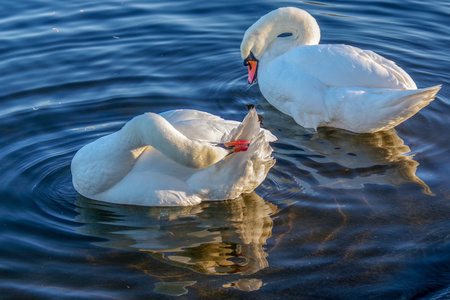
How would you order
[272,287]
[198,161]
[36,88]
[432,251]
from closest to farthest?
[272,287] < [432,251] < [198,161] < [36,88]

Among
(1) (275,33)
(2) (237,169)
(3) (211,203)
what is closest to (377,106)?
(2) (237,169)

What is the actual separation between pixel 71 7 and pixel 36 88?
366 centimetres

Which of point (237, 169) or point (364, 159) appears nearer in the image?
point (237, 169)

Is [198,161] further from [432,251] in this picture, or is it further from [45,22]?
[45,22]

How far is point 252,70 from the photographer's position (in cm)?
902

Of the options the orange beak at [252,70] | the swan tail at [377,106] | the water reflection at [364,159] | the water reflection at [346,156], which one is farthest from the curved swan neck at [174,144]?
the orange beak at [252,70]

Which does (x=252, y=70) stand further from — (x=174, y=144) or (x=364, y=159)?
(x=174, y=144)

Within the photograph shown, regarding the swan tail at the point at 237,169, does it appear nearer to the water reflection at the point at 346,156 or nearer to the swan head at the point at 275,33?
the water reflection at the point at 346,156

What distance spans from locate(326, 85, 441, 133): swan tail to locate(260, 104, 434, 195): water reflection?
7.7 inches

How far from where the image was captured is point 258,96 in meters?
9.03

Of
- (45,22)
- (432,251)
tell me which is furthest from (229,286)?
(45,22)

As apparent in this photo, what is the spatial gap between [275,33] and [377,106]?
A: 7.76 feet

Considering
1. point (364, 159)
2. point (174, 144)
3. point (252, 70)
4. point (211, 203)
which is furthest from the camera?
point (252, 70)

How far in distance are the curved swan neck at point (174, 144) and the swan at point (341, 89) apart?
87.6 inches
